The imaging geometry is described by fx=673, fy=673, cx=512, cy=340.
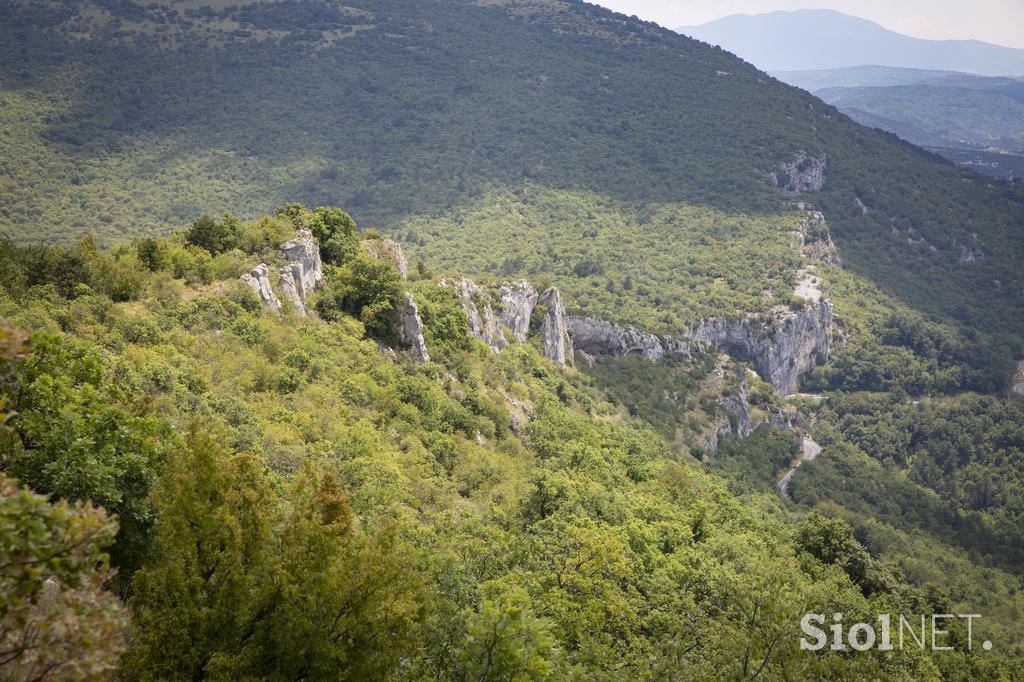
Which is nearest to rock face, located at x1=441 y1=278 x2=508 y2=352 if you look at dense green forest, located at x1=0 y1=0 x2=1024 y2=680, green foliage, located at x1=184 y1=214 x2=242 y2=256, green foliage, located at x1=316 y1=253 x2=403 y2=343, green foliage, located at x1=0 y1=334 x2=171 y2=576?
dense green forest, located at x1=0 y1=0 x2=1024 y2=680

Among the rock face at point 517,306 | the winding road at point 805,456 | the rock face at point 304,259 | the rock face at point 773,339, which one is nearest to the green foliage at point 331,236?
the rock face at point 304,259

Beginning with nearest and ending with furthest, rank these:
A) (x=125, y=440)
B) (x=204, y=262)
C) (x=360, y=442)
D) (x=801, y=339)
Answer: (x=125, y=440)
(x=360, y=442)
(x=204, y=262)
(x=801, y=339)

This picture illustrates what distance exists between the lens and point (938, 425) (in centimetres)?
9738

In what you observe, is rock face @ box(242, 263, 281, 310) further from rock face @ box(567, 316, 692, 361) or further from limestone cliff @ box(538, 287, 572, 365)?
rock face @ box(567, 316, 692, 361)

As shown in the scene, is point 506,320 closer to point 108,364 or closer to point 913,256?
point 108,364

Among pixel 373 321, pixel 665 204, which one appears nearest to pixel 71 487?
pixel 373 321

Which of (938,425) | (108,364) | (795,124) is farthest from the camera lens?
(795,124)

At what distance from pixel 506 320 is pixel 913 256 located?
123338mm

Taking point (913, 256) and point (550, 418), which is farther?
point (913, 256)

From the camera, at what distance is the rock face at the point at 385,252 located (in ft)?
143

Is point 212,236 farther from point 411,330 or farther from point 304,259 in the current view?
point 411,330

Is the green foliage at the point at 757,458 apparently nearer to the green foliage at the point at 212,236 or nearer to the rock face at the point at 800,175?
the green foliage at the point at 212,236

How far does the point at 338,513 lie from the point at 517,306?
47737 millimetres

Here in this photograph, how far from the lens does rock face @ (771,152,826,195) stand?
14975cm
